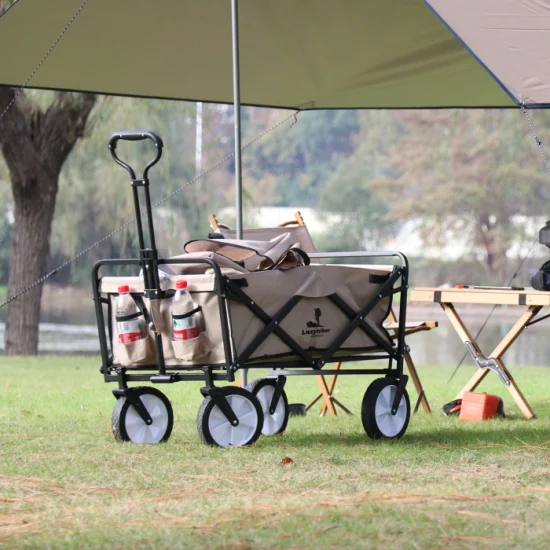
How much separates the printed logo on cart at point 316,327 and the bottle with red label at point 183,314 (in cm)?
48

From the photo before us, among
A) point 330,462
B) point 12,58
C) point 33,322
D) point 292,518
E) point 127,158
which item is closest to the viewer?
point 292,518

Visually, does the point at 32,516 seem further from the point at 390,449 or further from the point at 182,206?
the point at 182,206

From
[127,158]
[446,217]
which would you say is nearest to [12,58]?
[127,158]

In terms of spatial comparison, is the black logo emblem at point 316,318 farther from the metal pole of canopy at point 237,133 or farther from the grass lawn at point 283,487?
the metal pole of canopy at point 237,133

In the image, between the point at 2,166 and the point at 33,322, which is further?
the point at 2,166

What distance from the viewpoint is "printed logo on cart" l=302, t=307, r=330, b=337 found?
4.26 metres

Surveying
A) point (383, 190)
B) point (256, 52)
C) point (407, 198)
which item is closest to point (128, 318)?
point (256, 52)

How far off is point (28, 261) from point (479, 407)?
21.2 feet

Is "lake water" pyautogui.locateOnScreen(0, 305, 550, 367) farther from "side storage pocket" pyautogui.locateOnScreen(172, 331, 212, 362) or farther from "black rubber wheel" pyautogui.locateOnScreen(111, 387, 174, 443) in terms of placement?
"side storage pocket" pyautogui.locateOnScreen(172, 331, 212, 362)

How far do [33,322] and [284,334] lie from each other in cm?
731

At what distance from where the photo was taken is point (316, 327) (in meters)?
4.29

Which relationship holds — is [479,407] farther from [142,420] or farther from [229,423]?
[142,420]

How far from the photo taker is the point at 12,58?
17.9ft

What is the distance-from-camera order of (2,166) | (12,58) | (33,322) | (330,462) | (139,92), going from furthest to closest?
(2,166)
(33,322)
(139,92)
(12,58)
(330,462)
